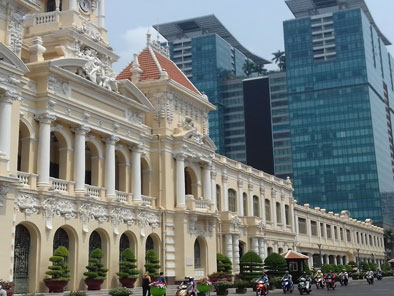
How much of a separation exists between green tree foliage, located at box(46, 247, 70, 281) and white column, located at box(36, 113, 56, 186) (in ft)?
11.3

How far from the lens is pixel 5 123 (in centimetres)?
2689

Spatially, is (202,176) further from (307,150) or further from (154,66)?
(307,150)

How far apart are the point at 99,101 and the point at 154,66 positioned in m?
9.29

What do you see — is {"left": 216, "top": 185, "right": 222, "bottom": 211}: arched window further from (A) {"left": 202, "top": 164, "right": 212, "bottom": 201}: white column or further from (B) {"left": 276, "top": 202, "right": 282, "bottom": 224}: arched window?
(B) {"left": 276, "top": 202, "right": 282, "bottom": 224}: arched window

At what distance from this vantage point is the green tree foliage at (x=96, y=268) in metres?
31.3

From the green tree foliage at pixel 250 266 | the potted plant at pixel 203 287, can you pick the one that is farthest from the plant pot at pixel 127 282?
the green tree foliage at pixel 250 266

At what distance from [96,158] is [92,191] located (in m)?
2.40

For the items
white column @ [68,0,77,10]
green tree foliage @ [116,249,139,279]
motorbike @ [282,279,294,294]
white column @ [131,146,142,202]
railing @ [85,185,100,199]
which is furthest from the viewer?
motorbike @ [282,279,294,294]

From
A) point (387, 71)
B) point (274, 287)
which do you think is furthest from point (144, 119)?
point (387, 71)

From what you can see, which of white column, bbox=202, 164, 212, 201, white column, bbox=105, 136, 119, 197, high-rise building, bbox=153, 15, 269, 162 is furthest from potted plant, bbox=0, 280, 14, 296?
high-rise building, bbox=153, 15, 269, 162

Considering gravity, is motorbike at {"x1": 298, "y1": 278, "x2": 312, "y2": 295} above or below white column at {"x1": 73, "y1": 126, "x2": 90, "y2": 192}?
below

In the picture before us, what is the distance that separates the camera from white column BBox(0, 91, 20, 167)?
87.4ft

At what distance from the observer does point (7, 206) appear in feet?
86.7

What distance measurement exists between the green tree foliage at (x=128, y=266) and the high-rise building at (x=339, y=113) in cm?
10777
